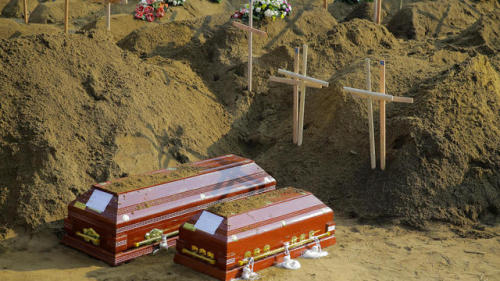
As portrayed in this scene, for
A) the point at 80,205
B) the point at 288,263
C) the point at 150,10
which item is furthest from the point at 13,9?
the point at 288,263

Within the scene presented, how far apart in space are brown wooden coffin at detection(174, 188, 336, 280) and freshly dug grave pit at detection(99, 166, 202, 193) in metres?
0.96

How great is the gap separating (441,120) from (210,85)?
4.77 m

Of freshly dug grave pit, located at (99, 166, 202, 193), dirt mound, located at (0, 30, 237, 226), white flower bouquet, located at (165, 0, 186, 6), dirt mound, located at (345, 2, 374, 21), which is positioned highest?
white flower bouquet, located at (165, 0, 186, 6)

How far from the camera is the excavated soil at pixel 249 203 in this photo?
340 inches

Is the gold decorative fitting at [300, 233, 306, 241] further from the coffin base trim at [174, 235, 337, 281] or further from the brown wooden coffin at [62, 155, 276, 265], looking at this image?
the brown wooden coffin at [62, 155, 276, 265]

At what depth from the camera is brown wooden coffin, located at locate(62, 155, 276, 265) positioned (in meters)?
8.71

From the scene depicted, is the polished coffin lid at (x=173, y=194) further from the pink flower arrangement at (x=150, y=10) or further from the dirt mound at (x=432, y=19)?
the pink flower arrangement at (x=150, y=10)

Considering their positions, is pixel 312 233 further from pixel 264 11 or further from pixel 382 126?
pixel 264 11

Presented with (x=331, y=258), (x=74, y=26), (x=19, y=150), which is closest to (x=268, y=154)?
(x=331, y=258)

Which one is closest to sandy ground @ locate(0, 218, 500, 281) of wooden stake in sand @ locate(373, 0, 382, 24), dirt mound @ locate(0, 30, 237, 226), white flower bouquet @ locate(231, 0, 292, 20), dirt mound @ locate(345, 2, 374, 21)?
dirt mound @ locate(0, 30, 237, 226)

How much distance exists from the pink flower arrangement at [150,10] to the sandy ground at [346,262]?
34.1 feet

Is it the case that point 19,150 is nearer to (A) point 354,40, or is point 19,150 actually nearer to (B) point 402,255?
(B) point 402,255

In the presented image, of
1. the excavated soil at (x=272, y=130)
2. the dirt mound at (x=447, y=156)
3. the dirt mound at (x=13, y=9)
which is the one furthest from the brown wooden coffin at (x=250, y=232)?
the dirt mound at (x=13, y=9)

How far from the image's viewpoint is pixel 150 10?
19.2 metres
